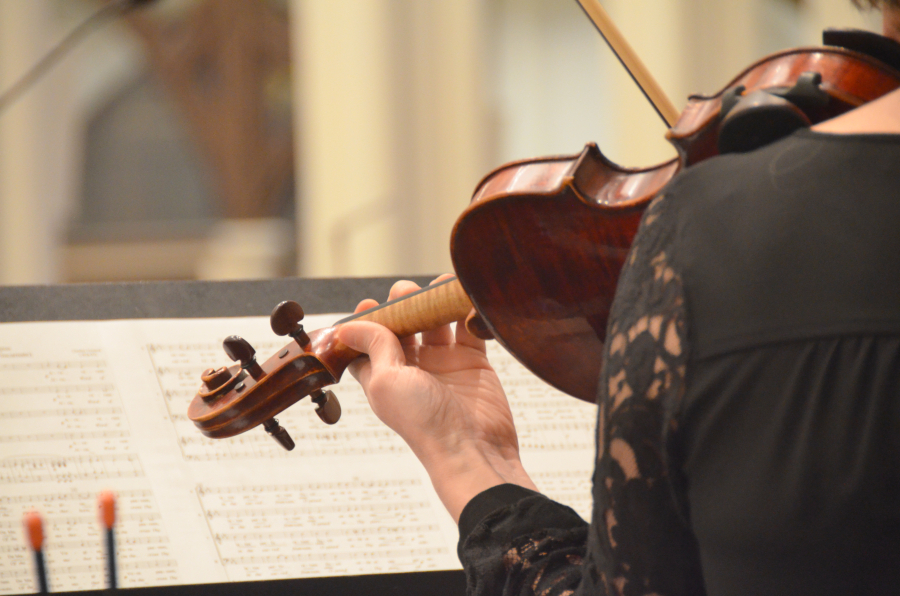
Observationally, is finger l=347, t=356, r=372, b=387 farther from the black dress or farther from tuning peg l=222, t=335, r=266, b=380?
the black dress

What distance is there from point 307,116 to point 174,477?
4.75 ft

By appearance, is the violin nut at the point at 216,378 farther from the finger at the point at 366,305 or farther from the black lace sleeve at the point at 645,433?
the black lace sleeve at the point at 645,433

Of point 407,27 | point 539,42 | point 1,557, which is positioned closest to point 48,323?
point 1,557

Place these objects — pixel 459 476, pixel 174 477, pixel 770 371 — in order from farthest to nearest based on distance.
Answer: pixel 174 477 → pixel 459 476 → pixel 770 371

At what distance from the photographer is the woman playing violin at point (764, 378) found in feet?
1.15

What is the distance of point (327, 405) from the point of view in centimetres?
80

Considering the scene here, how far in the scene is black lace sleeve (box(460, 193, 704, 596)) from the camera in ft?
1.22

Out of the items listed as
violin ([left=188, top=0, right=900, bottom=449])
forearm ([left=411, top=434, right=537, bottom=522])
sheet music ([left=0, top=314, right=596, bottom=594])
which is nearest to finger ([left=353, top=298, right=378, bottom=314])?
violin ([left=188, top=0, right=900, bottom=449])

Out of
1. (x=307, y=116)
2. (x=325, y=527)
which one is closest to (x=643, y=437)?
(x=325, y=527)

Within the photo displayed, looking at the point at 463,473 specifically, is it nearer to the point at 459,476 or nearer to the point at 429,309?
the point at 459,476

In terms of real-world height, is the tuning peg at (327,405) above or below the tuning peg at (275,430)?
above

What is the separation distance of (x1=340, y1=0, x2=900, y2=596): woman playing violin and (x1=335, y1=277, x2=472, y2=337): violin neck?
39 centimetres

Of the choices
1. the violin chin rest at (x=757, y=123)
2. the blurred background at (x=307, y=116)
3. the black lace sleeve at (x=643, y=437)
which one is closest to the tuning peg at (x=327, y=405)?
the black lace sleeve at (x=643, y=437)

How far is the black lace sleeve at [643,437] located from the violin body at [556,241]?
9.5 inches
